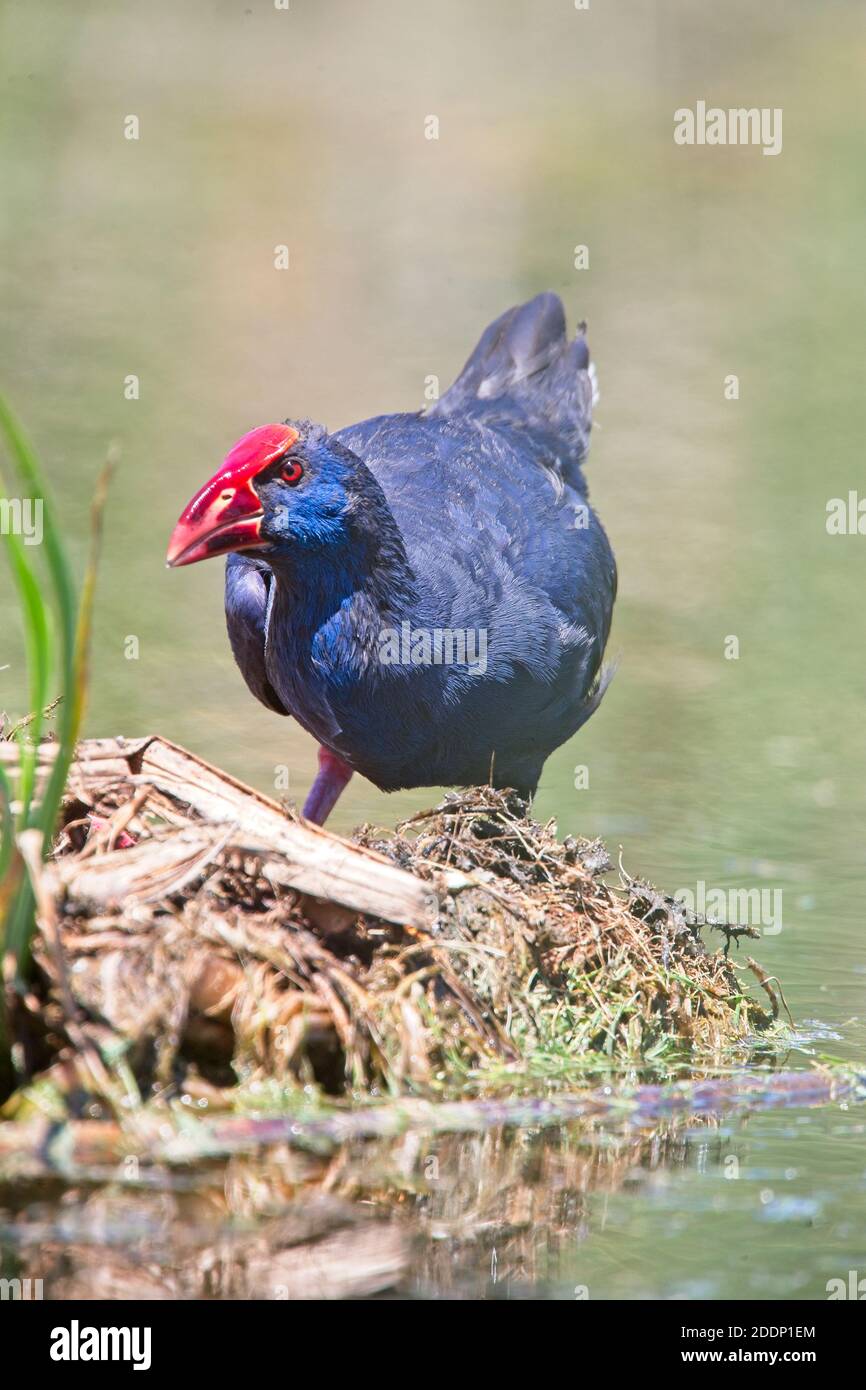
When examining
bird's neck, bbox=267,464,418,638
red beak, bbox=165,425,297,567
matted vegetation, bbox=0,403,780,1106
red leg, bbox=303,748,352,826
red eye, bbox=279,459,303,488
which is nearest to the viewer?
matted vegetation, bbox=0,403,780,1106

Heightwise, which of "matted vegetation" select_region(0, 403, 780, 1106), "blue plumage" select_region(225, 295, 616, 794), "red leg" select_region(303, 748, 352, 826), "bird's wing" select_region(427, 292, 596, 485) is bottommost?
"matted vegetation" select_region(0, 403, 780, 1106)

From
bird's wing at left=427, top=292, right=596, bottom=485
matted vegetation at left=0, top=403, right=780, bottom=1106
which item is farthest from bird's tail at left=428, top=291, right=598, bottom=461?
matted vegetation at left=0, top=403, right=780, bottom=1106

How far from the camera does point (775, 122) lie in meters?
14.5

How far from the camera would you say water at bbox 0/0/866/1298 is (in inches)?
160

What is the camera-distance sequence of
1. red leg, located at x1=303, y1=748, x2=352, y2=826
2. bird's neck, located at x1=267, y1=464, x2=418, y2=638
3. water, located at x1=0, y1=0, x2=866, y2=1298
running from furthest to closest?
red leg, located at x1=303, y1=748, x2=352, y2=826 → bird's neck, located at x1=267, y1=464, x2=418, y2=638 → water, located at x1=0, y1=0, x2=866, y2=1298

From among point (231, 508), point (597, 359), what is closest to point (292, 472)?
point (231, 508)

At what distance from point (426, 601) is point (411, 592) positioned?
0.17ft

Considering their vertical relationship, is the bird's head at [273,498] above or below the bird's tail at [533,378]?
below

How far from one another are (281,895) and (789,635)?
4.74 metres

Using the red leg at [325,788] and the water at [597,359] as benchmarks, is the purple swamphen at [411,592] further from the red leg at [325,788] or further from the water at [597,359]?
the water at [597,359]

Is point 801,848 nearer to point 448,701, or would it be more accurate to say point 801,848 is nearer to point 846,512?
point 448,701

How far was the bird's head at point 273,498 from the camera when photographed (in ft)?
16.3

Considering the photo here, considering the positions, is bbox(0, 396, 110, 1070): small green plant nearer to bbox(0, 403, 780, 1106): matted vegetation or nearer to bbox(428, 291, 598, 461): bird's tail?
bbox(0, 403, 780, 1106): matted vegetation

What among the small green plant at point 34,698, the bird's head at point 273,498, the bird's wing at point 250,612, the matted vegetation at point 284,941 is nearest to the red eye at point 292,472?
the bird's head at point 273,498
